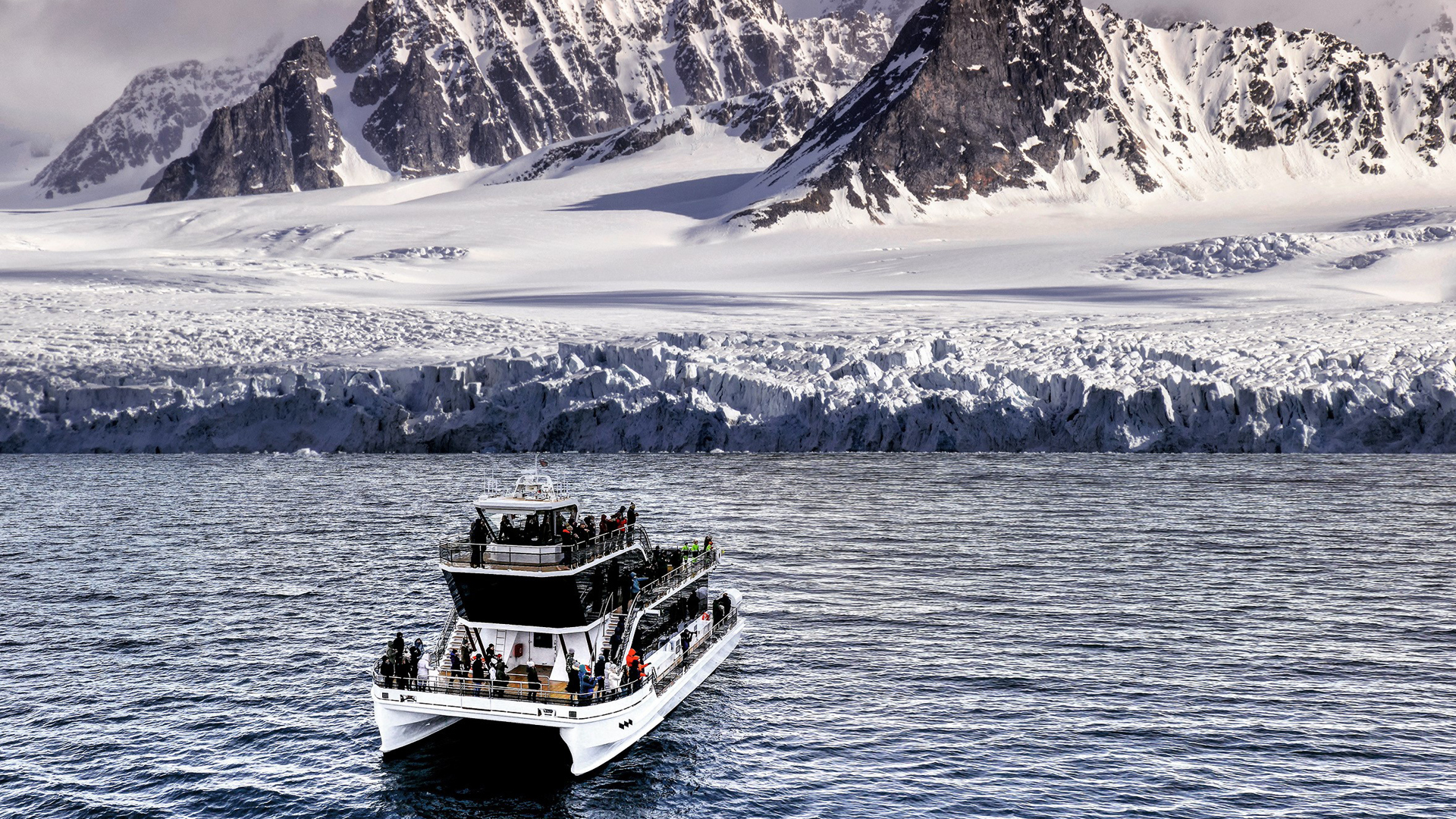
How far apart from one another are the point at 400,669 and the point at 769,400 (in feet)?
186

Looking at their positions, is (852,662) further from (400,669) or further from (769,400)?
(769,400)

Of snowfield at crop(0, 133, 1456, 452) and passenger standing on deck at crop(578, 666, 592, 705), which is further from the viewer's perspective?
snowfield at crop(0, 133, 1456, 452)

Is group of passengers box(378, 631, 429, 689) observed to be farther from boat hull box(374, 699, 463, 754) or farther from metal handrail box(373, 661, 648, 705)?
boat hull box(374, 699, 463, 754)

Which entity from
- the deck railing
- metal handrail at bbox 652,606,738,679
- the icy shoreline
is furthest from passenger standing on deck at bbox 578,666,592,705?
the icy shoreline

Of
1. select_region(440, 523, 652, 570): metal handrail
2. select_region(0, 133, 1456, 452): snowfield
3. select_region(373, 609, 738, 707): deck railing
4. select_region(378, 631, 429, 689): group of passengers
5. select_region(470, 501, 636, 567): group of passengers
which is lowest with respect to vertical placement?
select_region(373, 609, 738, 707): deck railing

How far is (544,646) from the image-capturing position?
27.8 metres

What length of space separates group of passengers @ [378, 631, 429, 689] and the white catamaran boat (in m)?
0.03

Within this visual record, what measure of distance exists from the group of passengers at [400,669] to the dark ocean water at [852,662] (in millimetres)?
1654

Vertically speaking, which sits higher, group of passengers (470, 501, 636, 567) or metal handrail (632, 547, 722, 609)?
group of passengers (470, 501, 636, 567)

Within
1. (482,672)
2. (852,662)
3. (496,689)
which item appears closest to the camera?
(496,689)

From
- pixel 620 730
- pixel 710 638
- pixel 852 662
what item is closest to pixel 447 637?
pixel 620 730

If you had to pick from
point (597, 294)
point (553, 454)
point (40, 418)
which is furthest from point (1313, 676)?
point (597, 294)

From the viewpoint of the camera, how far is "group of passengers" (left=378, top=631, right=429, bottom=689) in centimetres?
2595

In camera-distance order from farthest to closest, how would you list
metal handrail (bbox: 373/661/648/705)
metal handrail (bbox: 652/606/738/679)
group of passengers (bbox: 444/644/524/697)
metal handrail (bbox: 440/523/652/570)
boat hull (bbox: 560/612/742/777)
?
1. metal handrail (bbox: 652/606/738/679)
2. metal handrail (bbox: 440/523/652/570)
3. group of passengers (bbox: 444/644/524/697)
4. metal handrail (bbox: 373/661/648/705)
5. boat hull (bbox: 560/612/742/777)
